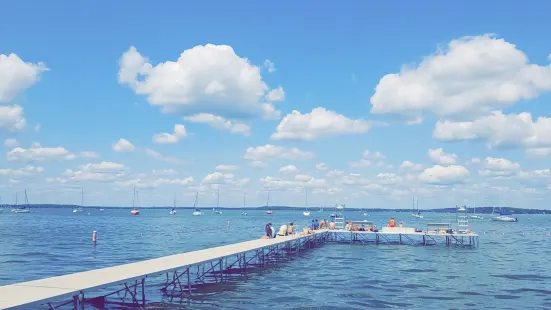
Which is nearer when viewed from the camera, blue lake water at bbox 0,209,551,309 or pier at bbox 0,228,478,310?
pier at bbox 0,228,478,310

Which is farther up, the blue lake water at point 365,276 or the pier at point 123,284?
the pier at point 123,284

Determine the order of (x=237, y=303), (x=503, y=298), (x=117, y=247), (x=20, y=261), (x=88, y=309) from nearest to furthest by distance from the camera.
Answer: (x=88, y=309) < (x=237, y=303) < (x=503, y=298) < (x=20, y=261) < (x=117, y=247)

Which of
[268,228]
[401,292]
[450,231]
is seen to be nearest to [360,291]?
[401,292]

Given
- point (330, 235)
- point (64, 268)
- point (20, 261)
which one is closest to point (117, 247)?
point (20, 261)

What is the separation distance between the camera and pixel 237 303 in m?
23.1

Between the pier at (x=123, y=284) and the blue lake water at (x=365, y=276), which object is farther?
the blue lake water at (x=365, y=276)

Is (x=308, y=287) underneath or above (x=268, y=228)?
underneath

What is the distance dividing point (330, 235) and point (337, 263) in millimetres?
28567

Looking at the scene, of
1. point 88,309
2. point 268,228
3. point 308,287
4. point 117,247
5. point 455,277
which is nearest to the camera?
point 88,309

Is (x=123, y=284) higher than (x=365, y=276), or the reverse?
(x=123, y=284)

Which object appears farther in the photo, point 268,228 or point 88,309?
point 268,228

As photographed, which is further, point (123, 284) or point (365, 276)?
point (365, 276)

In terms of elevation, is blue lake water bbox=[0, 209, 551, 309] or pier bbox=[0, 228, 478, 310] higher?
pier bbox=[0, 228, 478, 310]

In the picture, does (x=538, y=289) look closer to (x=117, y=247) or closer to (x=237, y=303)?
(x=237, y=303)
